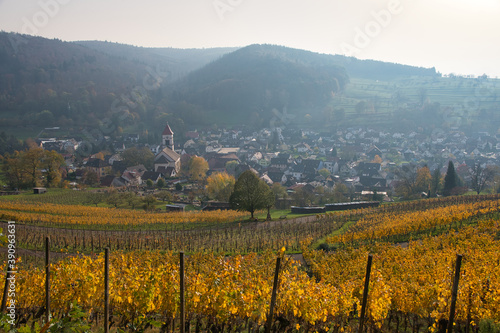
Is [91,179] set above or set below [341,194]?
below

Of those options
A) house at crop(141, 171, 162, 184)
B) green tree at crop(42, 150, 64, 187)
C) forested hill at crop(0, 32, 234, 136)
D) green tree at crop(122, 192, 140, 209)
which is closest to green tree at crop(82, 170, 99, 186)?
green tree at crop(42, 150, 64, 187)

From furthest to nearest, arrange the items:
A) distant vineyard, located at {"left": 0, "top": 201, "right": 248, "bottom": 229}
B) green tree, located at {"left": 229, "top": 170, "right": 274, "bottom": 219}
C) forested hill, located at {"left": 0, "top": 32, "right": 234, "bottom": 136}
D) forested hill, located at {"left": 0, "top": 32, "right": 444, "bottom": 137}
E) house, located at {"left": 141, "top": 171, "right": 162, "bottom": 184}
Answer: forested hill, located at {"left": 0, "top": 32, "right": 444, "bottom": 137} → forested hill, located at {"left": 0, "top": 32, "right": 234, "bottom": 136} → house, located at {"left": 141, "top": 171, "right": 162, "bottom": 184} → green tree, located at {"left": 229, "top": 170, "right": 274, "bottom": 219} → distant vineyard, located at {"left": 0, "top": 201, "right": 248, "bottom": 229}

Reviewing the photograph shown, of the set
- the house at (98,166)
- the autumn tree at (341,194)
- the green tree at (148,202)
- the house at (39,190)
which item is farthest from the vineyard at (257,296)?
the house at (98,166)

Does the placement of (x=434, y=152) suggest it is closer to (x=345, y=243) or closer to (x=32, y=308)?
(x=345, y=243)

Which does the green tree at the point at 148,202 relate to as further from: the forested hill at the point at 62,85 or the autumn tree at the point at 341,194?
the forested hill at the point at 62,85

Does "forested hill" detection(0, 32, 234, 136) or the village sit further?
"forested hill" detection(0, 32, 234, 136)

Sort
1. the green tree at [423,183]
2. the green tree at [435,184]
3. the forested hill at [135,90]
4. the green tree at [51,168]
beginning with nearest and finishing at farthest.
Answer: the green tree at [435,184], the green tree at [423,183], the green tree at [51,168], the forested hill at [135,90]

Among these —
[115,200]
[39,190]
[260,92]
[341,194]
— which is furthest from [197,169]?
[260,92]

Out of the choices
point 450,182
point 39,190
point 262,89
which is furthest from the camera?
point 262,89

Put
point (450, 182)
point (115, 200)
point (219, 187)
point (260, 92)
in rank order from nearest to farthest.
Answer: point (115, 200) → point (450, 182) → point (219, 187) → point (260, 92)

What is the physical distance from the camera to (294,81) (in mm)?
164125

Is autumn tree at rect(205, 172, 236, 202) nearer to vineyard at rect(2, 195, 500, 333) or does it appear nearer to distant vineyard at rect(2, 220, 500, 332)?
vineyard at rect(2, 195, 500, 333)

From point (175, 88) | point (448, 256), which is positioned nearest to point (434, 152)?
point (448, 256)

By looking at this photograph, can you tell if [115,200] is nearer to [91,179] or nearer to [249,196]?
[91,179]
